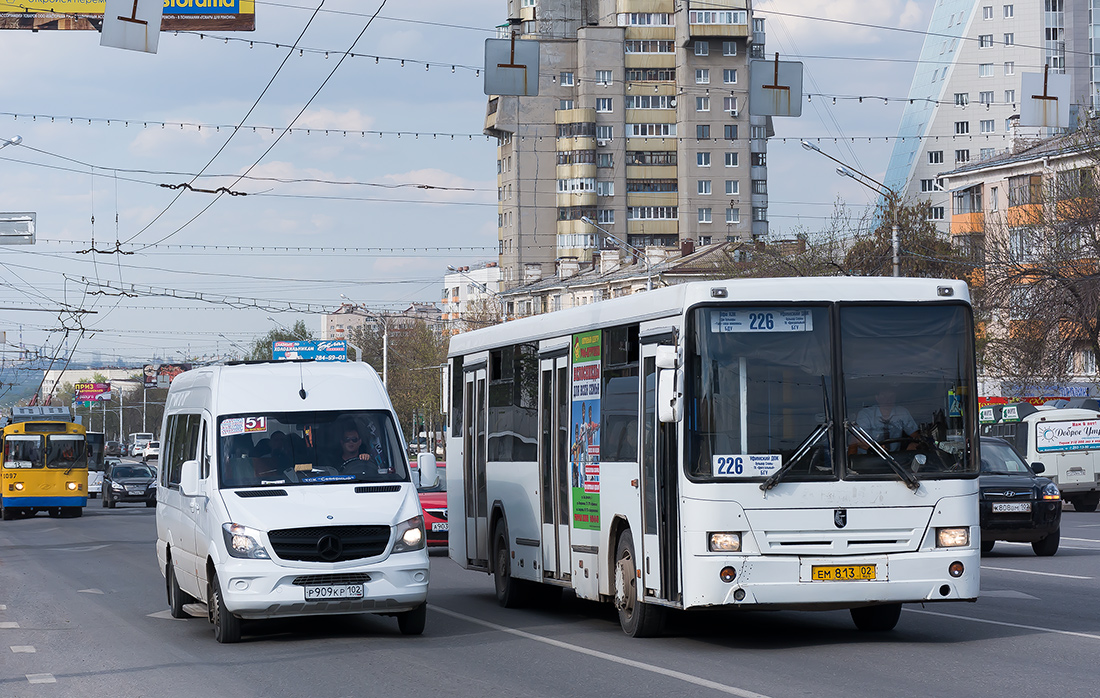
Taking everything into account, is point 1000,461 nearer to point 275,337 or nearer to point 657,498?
point 657,498

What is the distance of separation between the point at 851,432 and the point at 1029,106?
51.1 feet

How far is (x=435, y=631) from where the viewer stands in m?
14.1

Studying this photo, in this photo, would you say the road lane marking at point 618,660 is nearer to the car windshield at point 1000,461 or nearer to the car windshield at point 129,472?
the car windshield at point 1000,461

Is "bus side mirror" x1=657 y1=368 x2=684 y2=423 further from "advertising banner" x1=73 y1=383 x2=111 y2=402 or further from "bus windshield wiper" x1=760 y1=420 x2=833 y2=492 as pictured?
"advertising banner" x1=73 y1=383 x2=111 y2=402

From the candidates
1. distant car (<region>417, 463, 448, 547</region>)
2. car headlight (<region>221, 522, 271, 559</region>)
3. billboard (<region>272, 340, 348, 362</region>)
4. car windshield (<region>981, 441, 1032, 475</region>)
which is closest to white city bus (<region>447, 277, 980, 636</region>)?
car headlight (<region>221, 522, 271, 559</region>)

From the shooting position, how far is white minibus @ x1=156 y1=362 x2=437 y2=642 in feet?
42.1

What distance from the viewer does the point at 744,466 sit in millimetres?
11633

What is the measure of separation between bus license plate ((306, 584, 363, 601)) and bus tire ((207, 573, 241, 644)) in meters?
0.78

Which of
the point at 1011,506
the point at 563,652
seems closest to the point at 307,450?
the point at 563,652

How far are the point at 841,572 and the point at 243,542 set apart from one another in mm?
4938

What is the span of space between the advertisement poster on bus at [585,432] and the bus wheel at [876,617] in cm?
243

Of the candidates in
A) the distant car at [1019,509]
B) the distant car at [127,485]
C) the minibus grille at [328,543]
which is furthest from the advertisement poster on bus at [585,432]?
the distant car at [127,485]

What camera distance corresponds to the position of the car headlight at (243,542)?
12.8 metres

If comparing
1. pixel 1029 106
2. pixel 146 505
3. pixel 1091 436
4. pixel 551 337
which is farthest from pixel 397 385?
pixel 551 337
